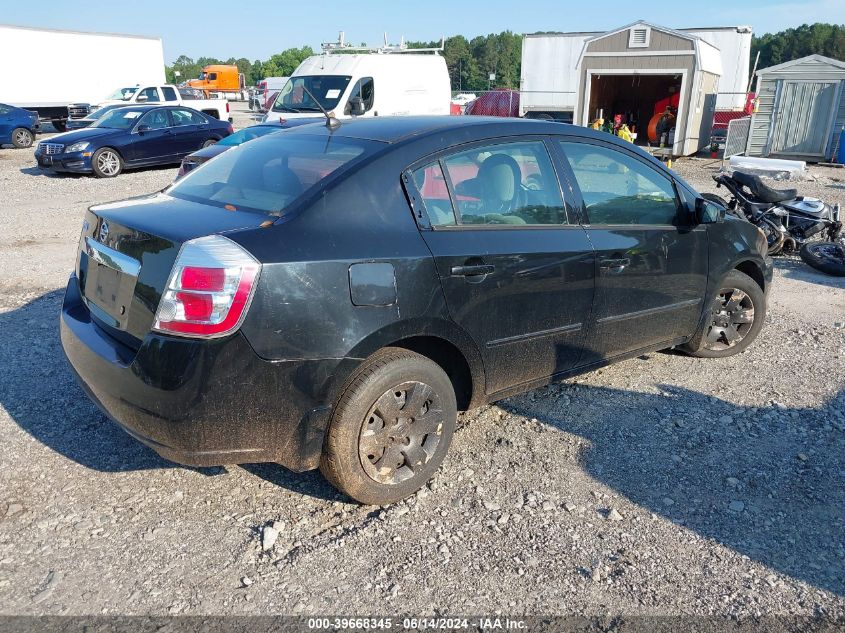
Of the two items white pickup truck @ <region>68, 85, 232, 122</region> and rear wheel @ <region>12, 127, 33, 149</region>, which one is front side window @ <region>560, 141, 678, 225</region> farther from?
rear wheel @ <region>12, 127, 33, 149</region>

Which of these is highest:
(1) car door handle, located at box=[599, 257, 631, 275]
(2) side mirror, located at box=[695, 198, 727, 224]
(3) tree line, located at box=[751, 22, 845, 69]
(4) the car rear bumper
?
(3) tree line, located at box=[751, 22, 845, 69]

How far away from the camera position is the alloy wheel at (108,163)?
15095 millimetres

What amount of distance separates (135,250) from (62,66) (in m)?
26.1

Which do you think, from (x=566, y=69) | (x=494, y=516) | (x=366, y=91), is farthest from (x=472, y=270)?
(x=566, y=69)

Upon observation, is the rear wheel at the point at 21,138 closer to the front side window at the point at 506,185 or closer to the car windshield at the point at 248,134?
the car windshield at the point at 248,134

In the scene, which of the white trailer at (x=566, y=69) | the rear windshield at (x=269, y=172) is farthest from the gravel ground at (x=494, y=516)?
the white trailer at (x=566, y=69)

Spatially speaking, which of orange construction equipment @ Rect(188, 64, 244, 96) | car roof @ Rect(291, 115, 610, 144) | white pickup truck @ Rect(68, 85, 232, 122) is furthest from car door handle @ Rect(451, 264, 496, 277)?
orange construction equipment @ Rect(188, 64, 244, 96)

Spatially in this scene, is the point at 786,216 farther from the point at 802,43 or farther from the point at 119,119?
the point at 802,43

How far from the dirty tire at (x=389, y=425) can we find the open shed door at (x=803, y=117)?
19.6 m

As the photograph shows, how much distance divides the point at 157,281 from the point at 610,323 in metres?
2.45

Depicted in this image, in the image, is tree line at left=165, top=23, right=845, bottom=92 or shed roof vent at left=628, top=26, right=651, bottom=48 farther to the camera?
tree line at left=165, top=23, right=845, bottom=92

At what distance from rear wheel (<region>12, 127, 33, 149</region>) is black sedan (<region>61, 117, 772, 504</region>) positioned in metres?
21.2

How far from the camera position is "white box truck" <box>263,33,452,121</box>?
49.1 ft

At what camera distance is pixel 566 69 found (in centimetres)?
2545
